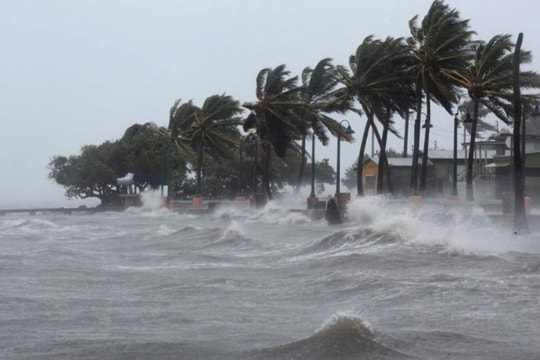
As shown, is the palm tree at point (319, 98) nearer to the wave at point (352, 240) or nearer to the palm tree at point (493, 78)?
the palm tree at point (493, 78)

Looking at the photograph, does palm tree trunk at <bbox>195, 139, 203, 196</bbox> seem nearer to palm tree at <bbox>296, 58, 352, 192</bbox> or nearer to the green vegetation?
the green vegetation

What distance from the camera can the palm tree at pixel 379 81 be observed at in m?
42.7

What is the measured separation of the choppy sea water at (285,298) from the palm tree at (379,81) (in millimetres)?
21876

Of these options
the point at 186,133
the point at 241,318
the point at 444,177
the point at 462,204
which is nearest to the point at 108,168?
the point at 186,133

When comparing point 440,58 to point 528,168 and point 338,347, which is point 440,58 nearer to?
point 528,168

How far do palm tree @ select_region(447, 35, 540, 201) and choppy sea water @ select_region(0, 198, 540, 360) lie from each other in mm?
16897

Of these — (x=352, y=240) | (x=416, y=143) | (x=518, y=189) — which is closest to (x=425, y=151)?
(x=416, y=143)

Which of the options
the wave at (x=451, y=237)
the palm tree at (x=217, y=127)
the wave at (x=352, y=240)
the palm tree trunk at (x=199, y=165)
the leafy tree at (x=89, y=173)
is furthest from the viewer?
the leafy tree at (x=89, y=173)

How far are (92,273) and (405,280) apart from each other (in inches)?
217

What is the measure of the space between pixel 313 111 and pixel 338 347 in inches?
1719

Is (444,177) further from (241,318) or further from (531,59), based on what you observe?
(241,318)

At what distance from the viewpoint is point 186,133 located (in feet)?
207

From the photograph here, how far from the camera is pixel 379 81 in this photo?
42562mm

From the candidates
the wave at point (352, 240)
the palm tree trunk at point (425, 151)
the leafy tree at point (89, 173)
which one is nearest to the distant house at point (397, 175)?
the palm tree trunk at point (425, 151)
